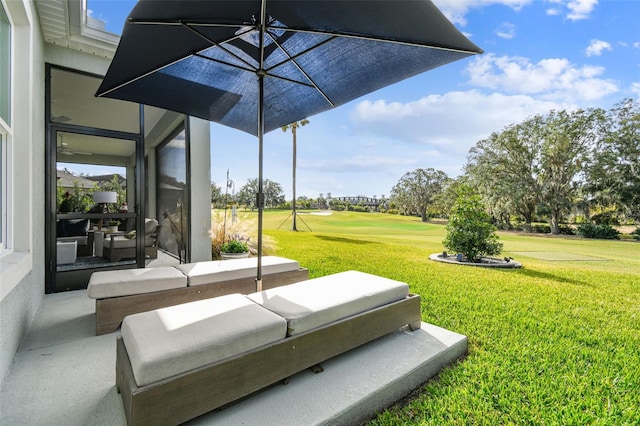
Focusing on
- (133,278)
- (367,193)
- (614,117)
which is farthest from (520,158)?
(133,278)

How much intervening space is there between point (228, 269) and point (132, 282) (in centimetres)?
89

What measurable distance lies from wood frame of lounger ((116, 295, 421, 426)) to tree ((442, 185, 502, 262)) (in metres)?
4.94

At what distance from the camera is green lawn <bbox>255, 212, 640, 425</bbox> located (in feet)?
5.34

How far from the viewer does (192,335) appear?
1.44m

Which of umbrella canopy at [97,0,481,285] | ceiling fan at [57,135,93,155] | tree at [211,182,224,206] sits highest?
umbrella canopy at [97,0,481,285]

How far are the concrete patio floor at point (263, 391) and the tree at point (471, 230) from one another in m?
4.36

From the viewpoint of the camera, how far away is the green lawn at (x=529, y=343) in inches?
64.1

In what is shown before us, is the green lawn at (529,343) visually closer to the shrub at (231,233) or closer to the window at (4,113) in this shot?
the shrub at (231,233)

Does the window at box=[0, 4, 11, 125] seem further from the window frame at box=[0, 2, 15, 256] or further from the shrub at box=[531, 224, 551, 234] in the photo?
the shrub at box=[531, 224, 551, 234]

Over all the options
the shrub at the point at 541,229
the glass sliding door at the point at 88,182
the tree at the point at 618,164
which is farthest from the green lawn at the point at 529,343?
the shrub at the point at 541,229

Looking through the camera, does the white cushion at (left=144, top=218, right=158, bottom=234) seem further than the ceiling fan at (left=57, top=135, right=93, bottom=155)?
Yes

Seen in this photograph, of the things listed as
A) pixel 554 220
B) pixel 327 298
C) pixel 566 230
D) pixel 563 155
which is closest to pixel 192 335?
pixel 327 298

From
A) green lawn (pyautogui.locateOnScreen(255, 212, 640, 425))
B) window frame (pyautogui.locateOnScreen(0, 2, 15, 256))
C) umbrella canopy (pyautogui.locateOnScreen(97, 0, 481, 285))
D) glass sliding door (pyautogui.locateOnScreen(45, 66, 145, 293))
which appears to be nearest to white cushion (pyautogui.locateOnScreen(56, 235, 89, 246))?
glass sliding door (pyautogui.locateOnScreen(45, 66, 145, 293))

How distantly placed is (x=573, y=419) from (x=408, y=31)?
2349mm
